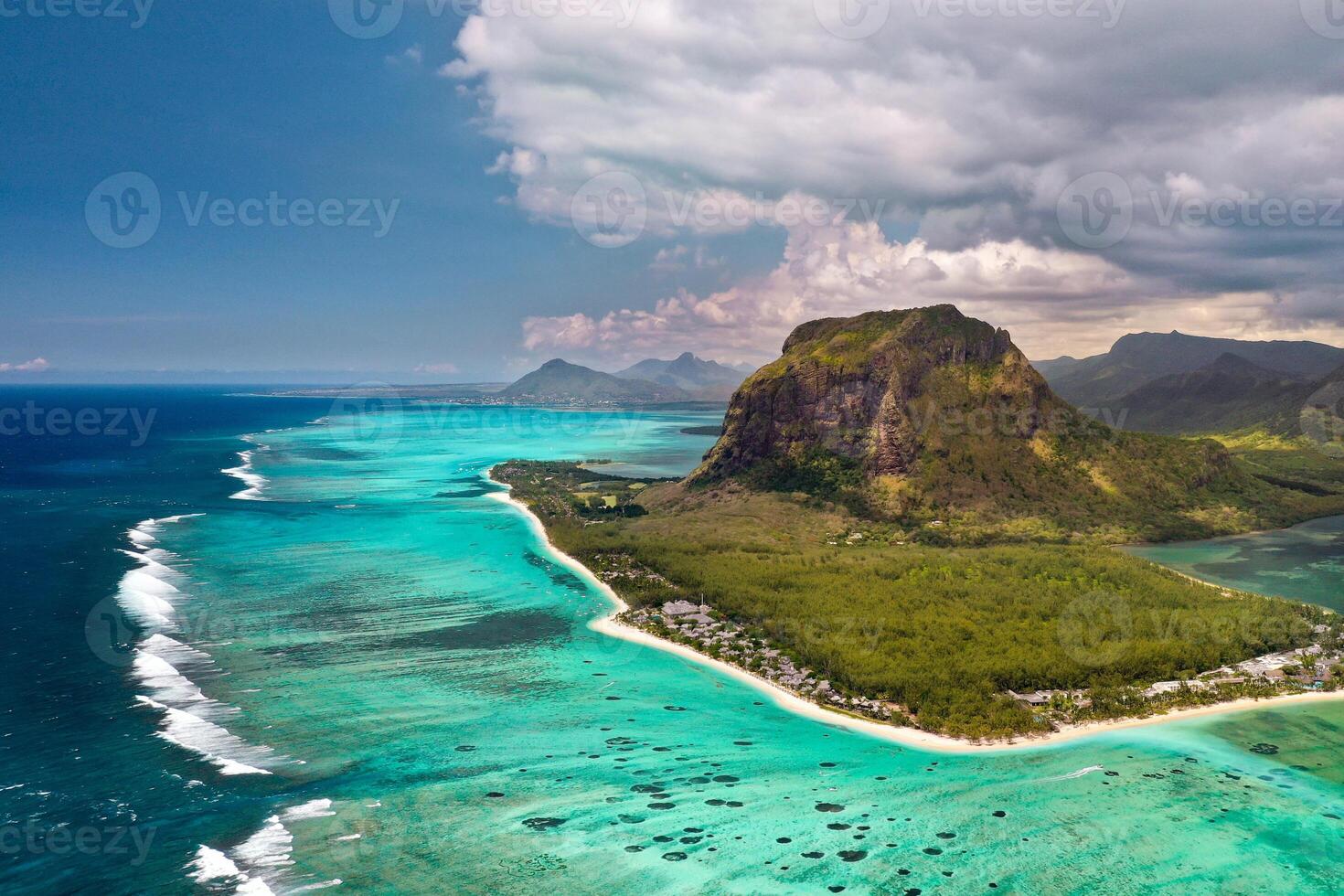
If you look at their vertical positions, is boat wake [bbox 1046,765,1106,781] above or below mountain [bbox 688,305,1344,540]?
below

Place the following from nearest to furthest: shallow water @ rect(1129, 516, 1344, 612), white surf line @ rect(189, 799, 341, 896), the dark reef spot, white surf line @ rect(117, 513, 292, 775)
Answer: white surf line @ rect(189, 799, 341, 896) → white surf line @ rect(117, 513, 292, 775) → the dark reef spot → shallow water @ rect(1129, 516, 1344, 612)

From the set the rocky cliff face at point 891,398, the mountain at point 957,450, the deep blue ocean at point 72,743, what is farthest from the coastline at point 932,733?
the rocky cliff face at point 891,398

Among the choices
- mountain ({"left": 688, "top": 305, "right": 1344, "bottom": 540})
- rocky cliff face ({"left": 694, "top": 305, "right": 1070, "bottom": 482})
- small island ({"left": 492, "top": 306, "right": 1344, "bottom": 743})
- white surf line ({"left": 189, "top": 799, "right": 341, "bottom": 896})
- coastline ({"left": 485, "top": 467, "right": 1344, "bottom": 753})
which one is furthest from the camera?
rocky cliff face ({"left": 694, "top": 305, "right": 1070, "bottom": 482})

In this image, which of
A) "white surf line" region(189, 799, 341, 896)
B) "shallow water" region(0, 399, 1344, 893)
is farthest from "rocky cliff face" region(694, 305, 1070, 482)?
"white surf line" region(189, 799, 341, 896)

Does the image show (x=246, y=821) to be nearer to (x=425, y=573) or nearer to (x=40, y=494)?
(x=425, y=573)

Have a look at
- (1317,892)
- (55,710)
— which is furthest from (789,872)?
→ (55,710)

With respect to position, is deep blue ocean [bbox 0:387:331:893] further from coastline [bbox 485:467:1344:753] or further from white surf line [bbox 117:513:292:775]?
coastline [bbox 485:467:1344:753]
